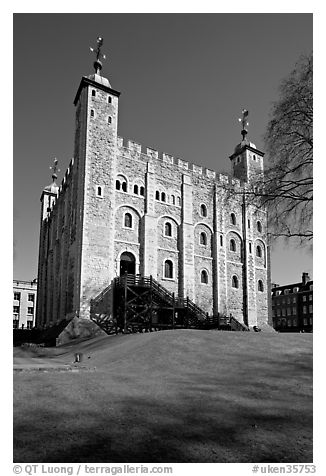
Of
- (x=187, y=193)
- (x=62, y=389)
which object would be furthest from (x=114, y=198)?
(x=62, y=389)

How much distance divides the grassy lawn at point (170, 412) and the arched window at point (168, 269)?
19424mm

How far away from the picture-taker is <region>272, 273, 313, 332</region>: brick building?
68444 mm

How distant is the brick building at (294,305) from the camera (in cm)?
6844

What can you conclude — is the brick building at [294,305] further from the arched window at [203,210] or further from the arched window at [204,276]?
the arched window at [203,210]

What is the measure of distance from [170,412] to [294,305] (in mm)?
68236

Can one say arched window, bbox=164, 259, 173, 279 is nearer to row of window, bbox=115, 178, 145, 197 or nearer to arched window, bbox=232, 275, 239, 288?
row of window, bbox=115, 178, 145, 197

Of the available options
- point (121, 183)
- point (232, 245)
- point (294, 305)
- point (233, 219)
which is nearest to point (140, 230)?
point (121, 183)

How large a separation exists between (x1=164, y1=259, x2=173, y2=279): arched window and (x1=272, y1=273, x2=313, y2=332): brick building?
128 feet

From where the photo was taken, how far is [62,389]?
8836mm

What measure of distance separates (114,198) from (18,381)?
74.0ft

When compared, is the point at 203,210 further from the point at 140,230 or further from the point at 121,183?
the point at 121,183

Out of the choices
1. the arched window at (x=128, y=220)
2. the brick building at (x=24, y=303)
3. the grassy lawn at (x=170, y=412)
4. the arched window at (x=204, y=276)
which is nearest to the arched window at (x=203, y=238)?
the arched window at (x=204, y=276)

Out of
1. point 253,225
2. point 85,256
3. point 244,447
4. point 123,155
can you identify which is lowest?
point 244,447

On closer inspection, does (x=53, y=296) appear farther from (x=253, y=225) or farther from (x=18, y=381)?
(x=18, y=381)
